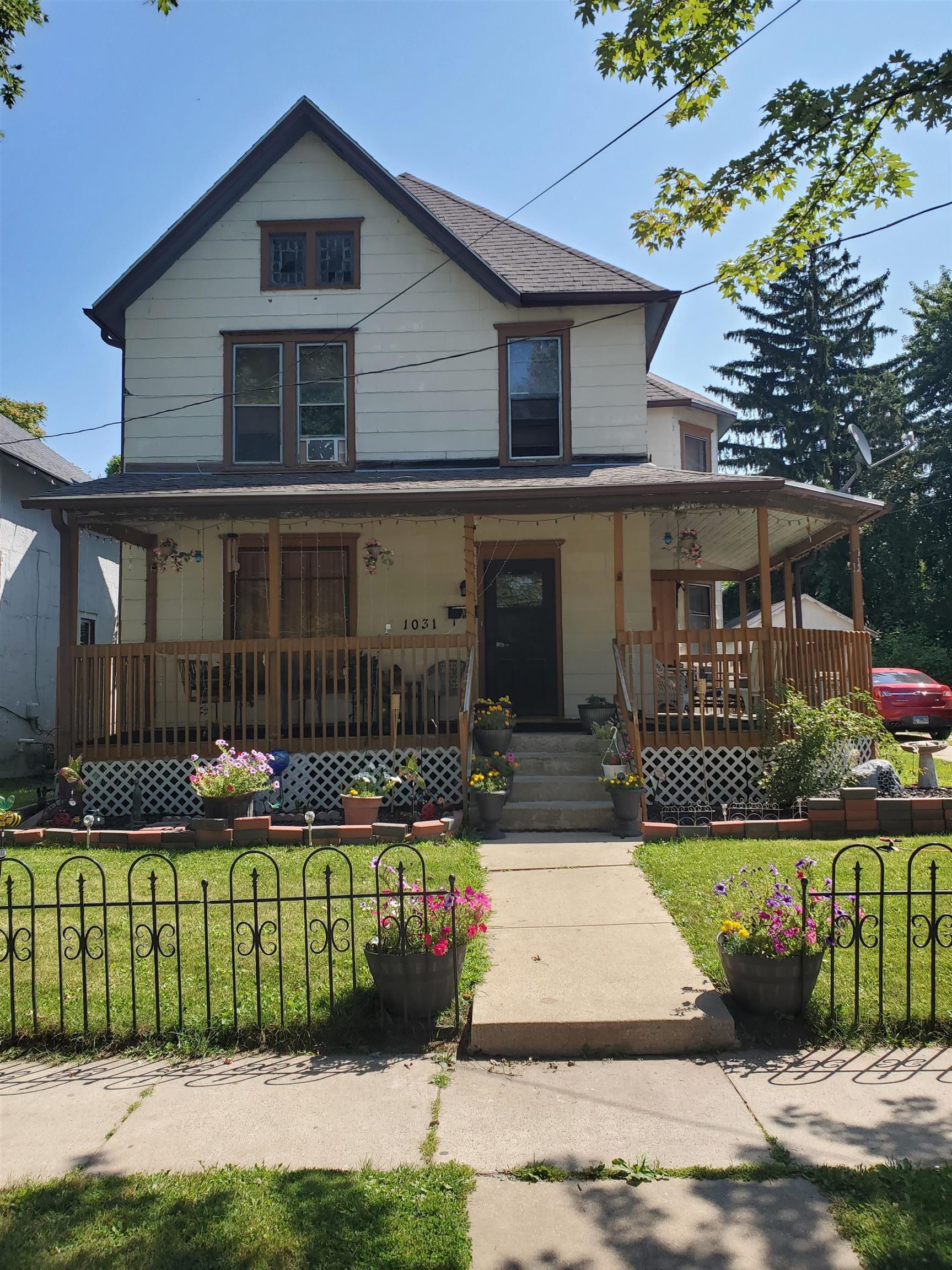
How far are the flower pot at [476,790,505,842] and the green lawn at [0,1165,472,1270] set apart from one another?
5.92 metres

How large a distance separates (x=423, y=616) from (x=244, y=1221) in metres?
10.3

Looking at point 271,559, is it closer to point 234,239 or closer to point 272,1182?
point 234,239

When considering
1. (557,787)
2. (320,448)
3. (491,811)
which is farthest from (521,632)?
(491,811)

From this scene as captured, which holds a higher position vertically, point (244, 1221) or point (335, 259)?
point (335, 259)

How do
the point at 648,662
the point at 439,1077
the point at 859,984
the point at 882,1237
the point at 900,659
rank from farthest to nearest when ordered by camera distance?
the point at 900,659, the point at 648,662, the point at 859,984, the point at 439,1077, the point at 882,1237

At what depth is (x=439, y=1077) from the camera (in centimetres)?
444

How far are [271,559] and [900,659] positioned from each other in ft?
83.7

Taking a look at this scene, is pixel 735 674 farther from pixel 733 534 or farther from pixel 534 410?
pixel 534 410

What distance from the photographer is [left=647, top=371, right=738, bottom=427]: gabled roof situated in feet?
60.4

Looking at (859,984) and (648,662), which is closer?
(859,984)

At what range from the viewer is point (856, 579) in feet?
41.1

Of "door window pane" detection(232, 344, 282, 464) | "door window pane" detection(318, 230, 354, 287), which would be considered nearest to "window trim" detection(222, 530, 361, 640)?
"door window pane" detection(232, 344, 282, 464)

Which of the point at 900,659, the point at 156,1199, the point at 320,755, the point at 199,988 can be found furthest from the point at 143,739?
the point at 900,659

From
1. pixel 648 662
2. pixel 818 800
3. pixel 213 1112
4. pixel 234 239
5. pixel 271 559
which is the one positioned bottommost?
pixel 213 1112
